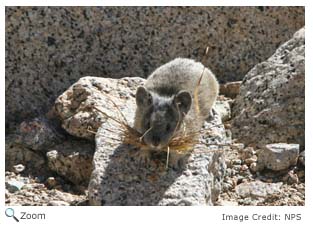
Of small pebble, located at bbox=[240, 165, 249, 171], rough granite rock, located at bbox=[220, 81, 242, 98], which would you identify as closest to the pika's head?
small pebble, located at bbox=[240, 165, 249, 171]

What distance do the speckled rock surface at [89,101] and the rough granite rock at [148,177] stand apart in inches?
11.8

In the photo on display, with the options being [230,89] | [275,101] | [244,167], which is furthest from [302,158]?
[230,89]

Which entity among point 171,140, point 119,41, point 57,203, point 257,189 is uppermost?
point 119,41

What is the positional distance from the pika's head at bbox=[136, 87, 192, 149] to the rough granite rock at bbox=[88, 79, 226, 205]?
0.79 ft

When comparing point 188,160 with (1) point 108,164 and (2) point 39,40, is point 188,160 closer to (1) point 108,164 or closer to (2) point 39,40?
(1) point 108,164

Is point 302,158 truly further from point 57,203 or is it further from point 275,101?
point 57,203

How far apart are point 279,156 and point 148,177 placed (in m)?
1.66

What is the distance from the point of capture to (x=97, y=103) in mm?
7629

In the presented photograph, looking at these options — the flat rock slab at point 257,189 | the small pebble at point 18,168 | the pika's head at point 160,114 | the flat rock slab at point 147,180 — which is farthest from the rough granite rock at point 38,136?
the flat rock slab at point 257,189

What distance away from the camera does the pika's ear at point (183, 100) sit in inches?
282

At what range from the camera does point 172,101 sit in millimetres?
7164

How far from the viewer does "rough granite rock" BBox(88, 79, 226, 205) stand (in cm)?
634
